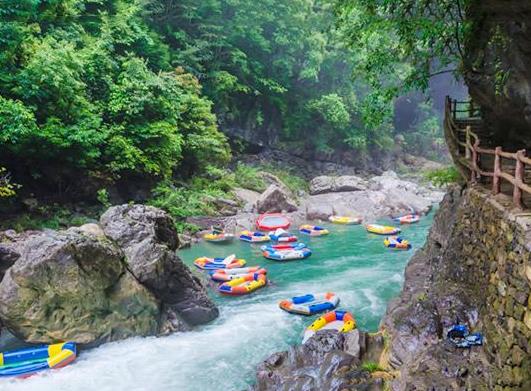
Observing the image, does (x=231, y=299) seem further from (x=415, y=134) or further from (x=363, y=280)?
(x=415, y=134)

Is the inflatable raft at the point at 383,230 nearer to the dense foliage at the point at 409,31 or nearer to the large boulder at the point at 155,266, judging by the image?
the dense foliage at the point at 409,31

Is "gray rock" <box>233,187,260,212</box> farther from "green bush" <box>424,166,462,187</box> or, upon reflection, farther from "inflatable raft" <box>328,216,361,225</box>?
"green bush" <box>424,166,462,187</box>

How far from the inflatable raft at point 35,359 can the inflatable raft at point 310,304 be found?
17.4ft

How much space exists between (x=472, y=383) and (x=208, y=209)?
16.2 m

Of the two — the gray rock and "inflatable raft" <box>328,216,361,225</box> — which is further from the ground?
the gray rock

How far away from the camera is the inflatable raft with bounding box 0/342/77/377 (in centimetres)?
850

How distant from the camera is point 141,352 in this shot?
939cm

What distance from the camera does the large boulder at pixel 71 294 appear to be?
29.5 feet

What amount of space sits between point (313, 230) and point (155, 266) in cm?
1094

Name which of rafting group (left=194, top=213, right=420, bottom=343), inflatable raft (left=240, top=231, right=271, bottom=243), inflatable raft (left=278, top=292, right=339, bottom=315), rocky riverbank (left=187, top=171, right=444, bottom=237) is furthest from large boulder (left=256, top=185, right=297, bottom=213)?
inflatable raft (left=278, top=292, right=339, bottom=315)

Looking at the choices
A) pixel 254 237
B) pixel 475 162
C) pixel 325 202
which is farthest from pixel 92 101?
pixel 475 162

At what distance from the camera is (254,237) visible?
18.8 meters

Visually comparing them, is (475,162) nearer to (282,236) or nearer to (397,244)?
(397,244)

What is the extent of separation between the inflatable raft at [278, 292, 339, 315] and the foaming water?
209 mm
